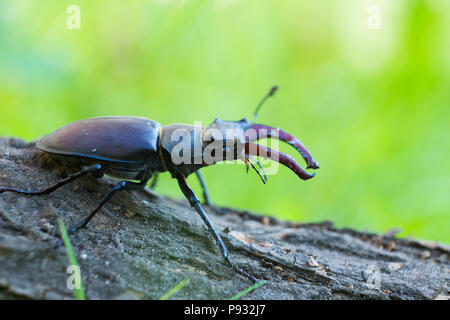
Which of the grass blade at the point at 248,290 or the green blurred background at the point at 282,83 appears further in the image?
the green blurred background at the point at 282,83

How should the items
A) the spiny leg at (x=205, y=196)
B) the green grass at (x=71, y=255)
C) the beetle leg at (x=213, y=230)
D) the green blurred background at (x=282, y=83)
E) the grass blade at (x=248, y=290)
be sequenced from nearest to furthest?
the green grass at (x=71, y=255)
the grass blade at (x=248, y=290)
the beetle leg at (x=213, y=230)
the spiny leg at (x=205, y=196)
the green blurred background at (x=282, y=83)

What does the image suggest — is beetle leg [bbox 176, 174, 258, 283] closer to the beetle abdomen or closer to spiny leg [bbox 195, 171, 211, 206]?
the beetle abdomen

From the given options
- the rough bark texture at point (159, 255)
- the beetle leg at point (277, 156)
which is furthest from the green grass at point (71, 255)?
the beetle leg at point (277, 156)

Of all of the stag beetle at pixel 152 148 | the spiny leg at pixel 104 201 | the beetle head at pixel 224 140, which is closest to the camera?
the spiny leg at pixel 104 201

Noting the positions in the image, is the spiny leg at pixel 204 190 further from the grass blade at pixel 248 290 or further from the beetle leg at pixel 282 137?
the grass blade at pixel 248 290

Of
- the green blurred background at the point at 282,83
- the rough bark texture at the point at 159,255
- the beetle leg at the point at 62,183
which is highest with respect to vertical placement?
the green blurred background at the point at 282,83

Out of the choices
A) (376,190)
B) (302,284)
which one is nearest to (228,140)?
(302,284)

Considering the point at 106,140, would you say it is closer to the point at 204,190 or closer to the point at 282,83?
the point at 204,190
